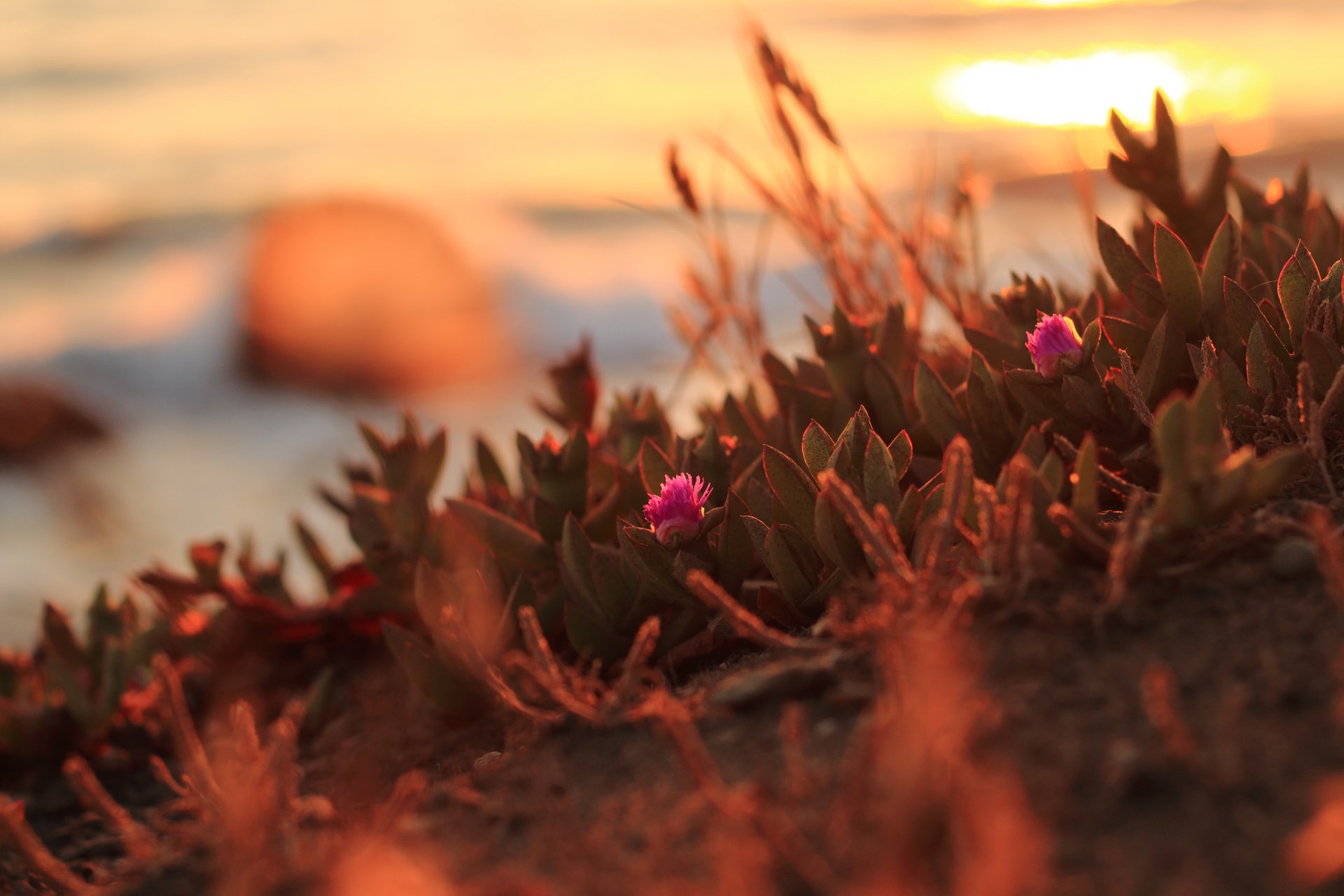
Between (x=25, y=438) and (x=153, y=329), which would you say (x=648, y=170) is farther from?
(x=25, y=438)

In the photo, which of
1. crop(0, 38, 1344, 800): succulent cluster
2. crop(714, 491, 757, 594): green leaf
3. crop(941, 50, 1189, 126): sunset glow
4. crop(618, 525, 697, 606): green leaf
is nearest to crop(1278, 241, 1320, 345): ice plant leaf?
crop(0, 38, 1344, 800): succulent cluster

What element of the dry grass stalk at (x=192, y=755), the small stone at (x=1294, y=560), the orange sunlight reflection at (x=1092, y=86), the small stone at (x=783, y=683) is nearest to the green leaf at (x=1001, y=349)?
the small stone at (x=1294, y=560)

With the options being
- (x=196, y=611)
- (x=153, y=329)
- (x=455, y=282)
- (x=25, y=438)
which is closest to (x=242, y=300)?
(x=153, y=329)

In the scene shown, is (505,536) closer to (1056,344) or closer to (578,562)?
(578,562)

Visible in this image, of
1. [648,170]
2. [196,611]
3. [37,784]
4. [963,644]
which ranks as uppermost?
[648,170]

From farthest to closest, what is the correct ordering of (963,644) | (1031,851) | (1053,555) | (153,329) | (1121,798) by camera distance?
1. (153,329)
2. (1053,555)
3. (963,644)
4. (1121,798)
5. (1031,851)

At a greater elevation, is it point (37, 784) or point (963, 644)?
point (963, 644)

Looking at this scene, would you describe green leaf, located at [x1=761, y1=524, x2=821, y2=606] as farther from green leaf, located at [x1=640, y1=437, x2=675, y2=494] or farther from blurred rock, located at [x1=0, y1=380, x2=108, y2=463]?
blurred rock, located at [x1=0, y1=380, x2=108, y2=463]

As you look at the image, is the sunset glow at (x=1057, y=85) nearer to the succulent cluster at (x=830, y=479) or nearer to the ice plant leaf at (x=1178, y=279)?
the succulent cluster at (x=830, y=479)
